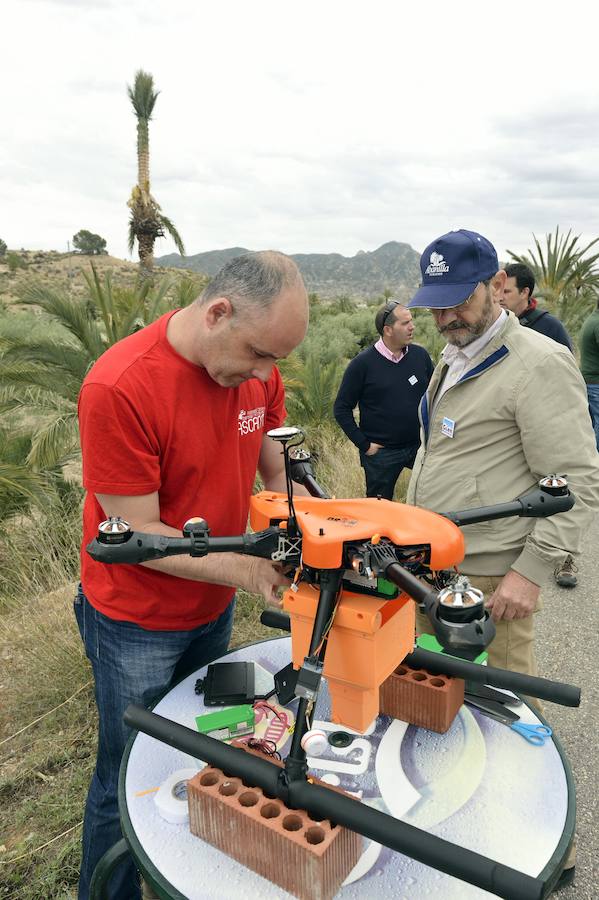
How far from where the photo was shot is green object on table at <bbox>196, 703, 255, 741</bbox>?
1592 millimetres

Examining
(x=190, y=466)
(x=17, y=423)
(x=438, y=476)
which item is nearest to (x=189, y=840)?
(x=190, y=466)

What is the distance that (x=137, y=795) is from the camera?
1425 mm

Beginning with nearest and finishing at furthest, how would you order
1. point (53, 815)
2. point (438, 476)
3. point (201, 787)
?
point (201, 787) < point (438, 476) < point (53, 815)

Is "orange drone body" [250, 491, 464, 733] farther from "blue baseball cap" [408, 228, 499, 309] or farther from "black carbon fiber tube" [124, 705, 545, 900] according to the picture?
"blue baseball cap" [408, 228, 499, 309]

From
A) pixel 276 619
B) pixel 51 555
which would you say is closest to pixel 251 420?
pixel 276 619

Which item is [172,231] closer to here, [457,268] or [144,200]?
[144,200]

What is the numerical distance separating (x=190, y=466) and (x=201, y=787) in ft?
2.72

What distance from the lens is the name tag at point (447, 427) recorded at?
7.65 feet

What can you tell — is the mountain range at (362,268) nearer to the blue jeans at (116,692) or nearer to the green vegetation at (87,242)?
the green vegetation at (87,242)

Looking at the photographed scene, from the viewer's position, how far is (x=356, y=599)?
4.19ft

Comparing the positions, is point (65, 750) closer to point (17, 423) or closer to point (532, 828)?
point (532, 828)

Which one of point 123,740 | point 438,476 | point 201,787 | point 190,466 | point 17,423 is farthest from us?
point 17,423

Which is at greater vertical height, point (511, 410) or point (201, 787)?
point (511, 410)

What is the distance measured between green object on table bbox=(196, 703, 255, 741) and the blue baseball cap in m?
1.52
